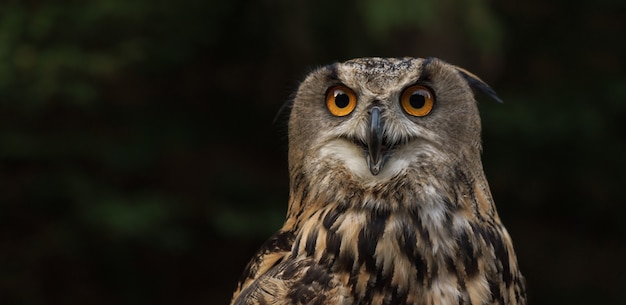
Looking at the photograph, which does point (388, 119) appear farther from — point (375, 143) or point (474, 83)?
point (474, 83)

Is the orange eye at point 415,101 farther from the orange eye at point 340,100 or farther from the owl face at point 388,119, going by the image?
the orange eye at point 340,100

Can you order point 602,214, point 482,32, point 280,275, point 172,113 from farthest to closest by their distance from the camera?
1. point 602,214
2. point 172,113
3. point 482,32
4. point 280,275

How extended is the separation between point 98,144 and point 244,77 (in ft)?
3.51

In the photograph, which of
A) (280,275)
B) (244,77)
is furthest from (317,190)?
(244,77)

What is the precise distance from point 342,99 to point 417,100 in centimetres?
19

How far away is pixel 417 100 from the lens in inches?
82.3

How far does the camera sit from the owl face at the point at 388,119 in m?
2.03

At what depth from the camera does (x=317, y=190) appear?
6.96 feet

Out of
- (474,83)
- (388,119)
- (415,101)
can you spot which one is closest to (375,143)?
(388,119)

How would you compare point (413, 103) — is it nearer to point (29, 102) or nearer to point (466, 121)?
point (466, 121)

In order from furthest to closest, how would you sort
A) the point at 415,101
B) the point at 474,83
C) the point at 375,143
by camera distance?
the point at 474,83 < the point at 415,101 < the point at 375,143

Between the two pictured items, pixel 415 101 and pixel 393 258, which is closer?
pixel 393 258

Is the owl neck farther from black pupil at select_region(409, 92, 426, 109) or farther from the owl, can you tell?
black pupil at select_region(409, 92, 426, 109)

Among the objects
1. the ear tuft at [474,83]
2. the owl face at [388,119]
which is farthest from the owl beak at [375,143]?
the ear tuft at [474,83]
